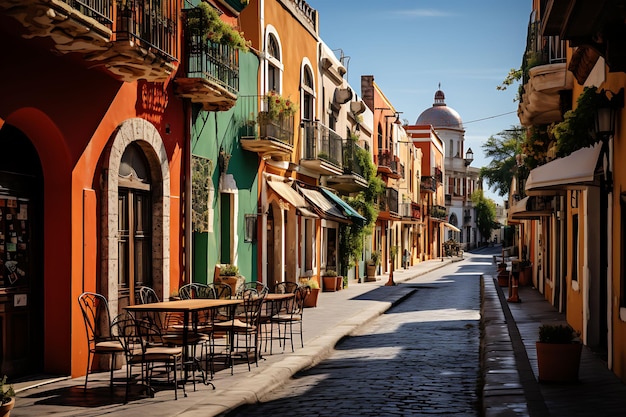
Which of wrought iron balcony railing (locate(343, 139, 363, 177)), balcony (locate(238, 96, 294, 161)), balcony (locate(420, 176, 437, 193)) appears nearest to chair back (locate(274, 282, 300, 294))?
balcony (locate(238, 96, 294, 161))

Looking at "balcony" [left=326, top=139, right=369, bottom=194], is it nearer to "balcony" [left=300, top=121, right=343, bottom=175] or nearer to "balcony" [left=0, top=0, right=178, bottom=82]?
"balcony" [left=300, top=121, right=343, bottom=175]

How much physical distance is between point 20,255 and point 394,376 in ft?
15.9

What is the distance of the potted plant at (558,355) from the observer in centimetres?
941

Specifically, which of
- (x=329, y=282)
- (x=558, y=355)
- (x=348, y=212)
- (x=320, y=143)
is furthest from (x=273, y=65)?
(x=558, y=355)

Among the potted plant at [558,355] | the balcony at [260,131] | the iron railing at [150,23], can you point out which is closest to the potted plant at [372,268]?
the balcony at [260,131]

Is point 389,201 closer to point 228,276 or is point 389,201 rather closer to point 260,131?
point 260,131

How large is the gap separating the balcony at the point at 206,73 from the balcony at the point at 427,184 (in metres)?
49.2

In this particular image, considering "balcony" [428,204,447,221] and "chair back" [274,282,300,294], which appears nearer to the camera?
"chair back" [274,282,300,294]

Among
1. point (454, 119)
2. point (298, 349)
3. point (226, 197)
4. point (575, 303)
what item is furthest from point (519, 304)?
point (454, 119)

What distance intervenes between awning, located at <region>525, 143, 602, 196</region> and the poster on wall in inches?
266

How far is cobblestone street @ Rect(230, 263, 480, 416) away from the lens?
28.1 feet

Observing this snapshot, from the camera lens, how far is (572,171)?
10672mm

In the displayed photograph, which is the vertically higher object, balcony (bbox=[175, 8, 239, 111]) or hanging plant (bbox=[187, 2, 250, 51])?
hanging plant (bbox=[187, 2, 250, 51])

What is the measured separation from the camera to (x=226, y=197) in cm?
1714
